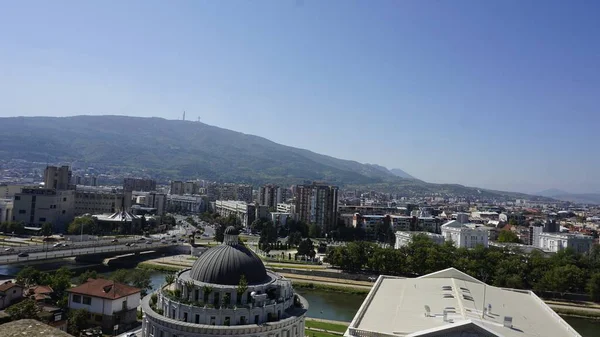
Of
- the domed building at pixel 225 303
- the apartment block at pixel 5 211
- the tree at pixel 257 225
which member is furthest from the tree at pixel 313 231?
the domed building at pixel 225 303

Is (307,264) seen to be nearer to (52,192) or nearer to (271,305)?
(271,305)

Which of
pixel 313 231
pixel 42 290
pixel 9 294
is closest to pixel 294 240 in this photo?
pixel 313 231

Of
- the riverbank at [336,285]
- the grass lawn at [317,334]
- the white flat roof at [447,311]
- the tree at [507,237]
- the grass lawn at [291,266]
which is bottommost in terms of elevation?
the riverbank at [336,285]

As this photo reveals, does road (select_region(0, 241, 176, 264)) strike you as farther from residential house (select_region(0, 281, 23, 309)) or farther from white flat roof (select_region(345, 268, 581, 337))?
white flat roof (select_region(345, 268, 581, 337))

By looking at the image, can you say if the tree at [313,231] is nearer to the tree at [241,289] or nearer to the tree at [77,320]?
the tree at [77,320]

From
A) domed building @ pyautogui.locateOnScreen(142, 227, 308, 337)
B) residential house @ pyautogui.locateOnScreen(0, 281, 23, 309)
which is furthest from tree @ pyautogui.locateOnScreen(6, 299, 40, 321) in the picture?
domed building @ pyautogui.locateOnScreen(142, 227, 308, 337)

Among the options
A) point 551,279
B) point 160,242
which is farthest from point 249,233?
point 551,279

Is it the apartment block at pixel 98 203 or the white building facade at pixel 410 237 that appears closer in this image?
the white building facade at pixel 410 237
